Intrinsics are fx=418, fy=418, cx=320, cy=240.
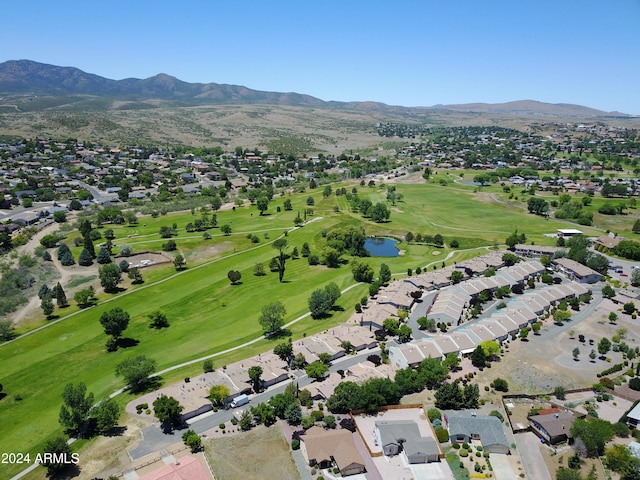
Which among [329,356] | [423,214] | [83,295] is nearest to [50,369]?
[83,295]

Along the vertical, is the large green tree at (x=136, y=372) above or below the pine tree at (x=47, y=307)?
above

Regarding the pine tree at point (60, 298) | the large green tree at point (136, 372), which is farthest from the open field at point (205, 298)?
the pine tree at point (60, 298)

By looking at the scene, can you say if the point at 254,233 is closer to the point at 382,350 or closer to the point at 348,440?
the point at 382,350

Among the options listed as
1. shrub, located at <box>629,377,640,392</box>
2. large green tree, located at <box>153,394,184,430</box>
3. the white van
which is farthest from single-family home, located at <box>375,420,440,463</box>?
shrub, located at <box>629,377,640,392</box>

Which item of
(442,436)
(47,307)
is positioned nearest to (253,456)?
(442,436)

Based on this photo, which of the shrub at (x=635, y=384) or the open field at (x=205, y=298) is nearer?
the shrub at (x=635, y=384)

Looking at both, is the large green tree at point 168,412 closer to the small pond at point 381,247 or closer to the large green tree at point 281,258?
the large green tree at point 281,258
